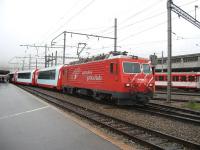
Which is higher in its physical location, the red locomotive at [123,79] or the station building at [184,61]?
the station building at [184,61]

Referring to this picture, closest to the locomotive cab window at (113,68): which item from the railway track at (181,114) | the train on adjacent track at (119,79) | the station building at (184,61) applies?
the train on adjacent track at (119,79)

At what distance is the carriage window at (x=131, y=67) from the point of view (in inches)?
693

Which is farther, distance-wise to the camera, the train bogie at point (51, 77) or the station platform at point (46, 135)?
the train bogie at point (51, 77)

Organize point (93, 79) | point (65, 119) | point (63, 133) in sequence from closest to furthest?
point (63, 133), point (65, 119), point (93, 79)

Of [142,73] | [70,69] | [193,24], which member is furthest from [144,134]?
[70,69]

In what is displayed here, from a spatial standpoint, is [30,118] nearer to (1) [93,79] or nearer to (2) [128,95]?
(2) [128,95]

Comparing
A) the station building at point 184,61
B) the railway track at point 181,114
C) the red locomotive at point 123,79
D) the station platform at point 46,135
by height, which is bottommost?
the station platform at point 46,135

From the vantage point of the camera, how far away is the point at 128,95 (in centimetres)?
1723

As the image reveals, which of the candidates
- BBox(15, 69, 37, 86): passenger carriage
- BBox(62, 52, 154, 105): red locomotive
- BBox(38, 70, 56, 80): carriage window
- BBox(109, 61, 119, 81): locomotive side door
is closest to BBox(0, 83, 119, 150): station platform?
BBox(62, 52, 154, 105): red locomotive

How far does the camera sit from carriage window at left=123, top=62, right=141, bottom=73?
17.6 m

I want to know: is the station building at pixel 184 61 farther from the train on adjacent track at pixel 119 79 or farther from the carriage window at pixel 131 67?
the carriage window at pixel 131 67

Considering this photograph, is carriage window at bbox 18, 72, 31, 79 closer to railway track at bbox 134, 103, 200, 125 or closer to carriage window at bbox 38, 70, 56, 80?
carriage window at bbox 38, 70, 56, 80

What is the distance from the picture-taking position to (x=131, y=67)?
705 inches

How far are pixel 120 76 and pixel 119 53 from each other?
2.16 m
